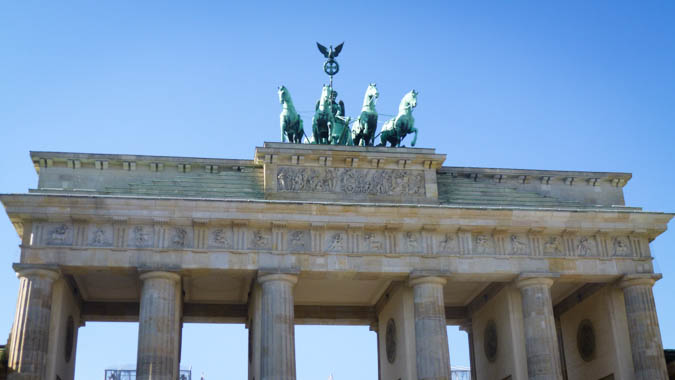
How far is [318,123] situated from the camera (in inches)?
1359

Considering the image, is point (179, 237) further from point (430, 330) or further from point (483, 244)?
point (483, 244)

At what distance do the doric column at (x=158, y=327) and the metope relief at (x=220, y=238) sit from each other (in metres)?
1.78

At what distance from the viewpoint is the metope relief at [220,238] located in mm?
30578

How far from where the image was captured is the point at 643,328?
105ft

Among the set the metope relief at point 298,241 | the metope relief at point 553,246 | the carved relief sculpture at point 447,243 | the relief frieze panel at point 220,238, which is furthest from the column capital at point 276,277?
the metope relief at point 553,246

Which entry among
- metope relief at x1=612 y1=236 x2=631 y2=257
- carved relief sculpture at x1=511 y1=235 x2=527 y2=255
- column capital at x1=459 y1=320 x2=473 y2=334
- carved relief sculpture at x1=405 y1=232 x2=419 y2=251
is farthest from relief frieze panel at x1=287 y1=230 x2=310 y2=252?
metope relief at x1=612 y1=236 x2=631 y2=257

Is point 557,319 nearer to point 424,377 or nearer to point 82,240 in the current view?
point 424,377

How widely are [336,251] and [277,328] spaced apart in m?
3.70

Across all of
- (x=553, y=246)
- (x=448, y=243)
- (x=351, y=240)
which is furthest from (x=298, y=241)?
(x=553, y=246)

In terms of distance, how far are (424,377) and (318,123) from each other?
11307 mm

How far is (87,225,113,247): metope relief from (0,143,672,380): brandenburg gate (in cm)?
4

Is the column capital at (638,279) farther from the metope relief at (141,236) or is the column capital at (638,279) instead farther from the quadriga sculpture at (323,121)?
the metope relief at (141,236)

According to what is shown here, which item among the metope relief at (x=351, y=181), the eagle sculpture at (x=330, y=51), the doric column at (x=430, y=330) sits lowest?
the doric column at (x=430, y=330)

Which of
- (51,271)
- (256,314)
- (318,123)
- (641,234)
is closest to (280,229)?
(256,314)
